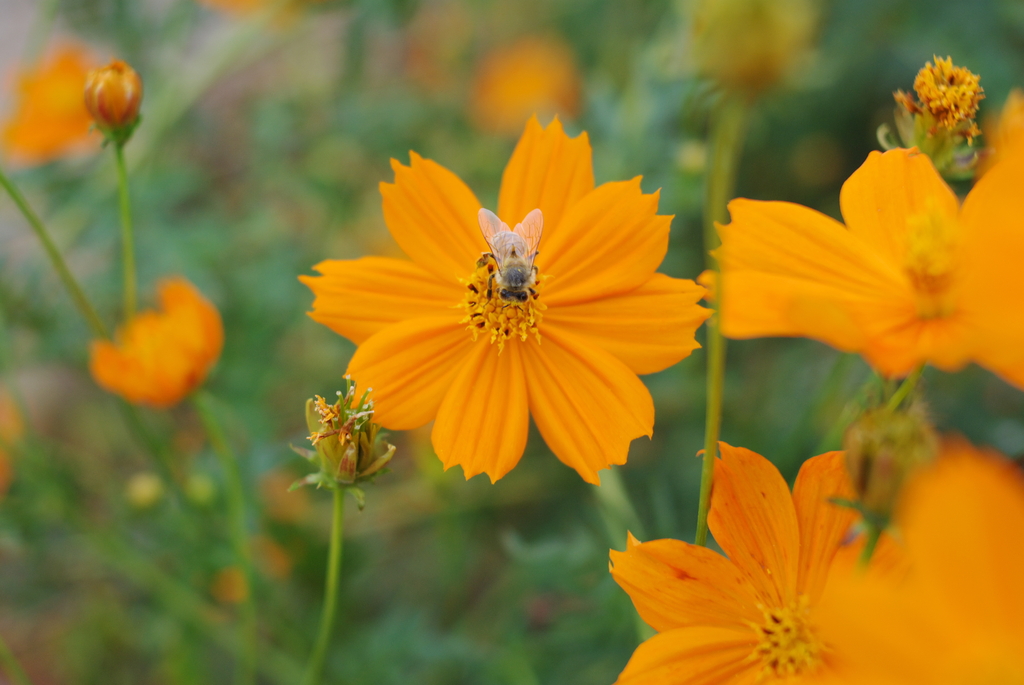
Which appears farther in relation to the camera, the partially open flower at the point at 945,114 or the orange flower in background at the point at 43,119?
the orange flower in background at the point at 43,119

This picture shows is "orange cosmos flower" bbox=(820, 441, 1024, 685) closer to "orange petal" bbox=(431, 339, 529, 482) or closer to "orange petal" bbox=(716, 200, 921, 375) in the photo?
"orange petal" bbox=(716, 200, 921, 375)

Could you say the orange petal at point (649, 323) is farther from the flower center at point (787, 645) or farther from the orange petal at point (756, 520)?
the flower center at point (787, 645)

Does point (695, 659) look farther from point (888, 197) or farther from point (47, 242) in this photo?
point (47, 242)

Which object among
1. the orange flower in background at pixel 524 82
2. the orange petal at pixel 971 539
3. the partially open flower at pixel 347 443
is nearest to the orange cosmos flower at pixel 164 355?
the partially open flower at pixel 347 443

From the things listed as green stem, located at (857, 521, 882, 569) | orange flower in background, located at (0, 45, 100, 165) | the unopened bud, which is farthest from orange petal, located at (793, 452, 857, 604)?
orange flower in background, located at (0, 45, 100, 165)

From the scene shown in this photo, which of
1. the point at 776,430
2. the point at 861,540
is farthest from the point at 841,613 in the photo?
the point at 776,430

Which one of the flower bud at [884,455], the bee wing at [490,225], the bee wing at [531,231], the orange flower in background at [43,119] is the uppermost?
the orange flower in background at [43,119]

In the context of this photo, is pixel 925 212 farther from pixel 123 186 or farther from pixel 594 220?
pixel 123 186
